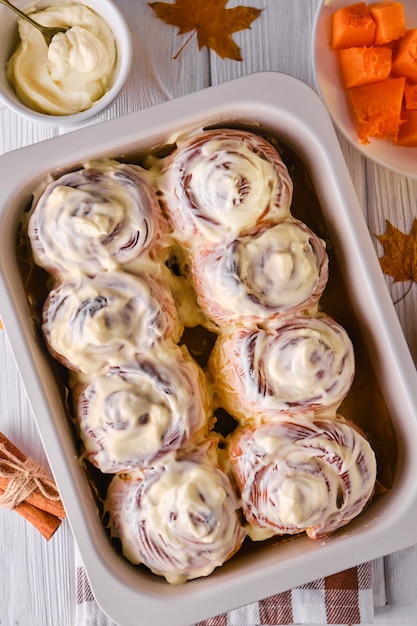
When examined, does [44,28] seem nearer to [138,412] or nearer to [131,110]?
[131,110]

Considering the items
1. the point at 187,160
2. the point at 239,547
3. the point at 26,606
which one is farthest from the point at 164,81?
the point at 26,606

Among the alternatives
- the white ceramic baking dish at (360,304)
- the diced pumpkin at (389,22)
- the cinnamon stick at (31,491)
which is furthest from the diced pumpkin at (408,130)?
the cinnamon stick at (31,491)

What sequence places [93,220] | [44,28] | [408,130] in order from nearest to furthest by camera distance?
[93,220]
[44,28]
[408,130]

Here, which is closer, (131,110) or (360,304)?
(360,304)

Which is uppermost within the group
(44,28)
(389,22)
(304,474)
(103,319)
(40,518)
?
(44,28)

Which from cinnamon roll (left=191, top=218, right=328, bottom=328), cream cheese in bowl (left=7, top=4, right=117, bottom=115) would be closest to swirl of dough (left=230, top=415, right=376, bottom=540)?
cinnamon roll (left=191, top=218, right=328, bottom=328)

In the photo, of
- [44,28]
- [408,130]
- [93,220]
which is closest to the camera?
[93,220]

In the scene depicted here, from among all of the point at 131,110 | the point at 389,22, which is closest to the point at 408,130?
the point at 389,22

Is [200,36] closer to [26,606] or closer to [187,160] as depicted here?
[187,160]
